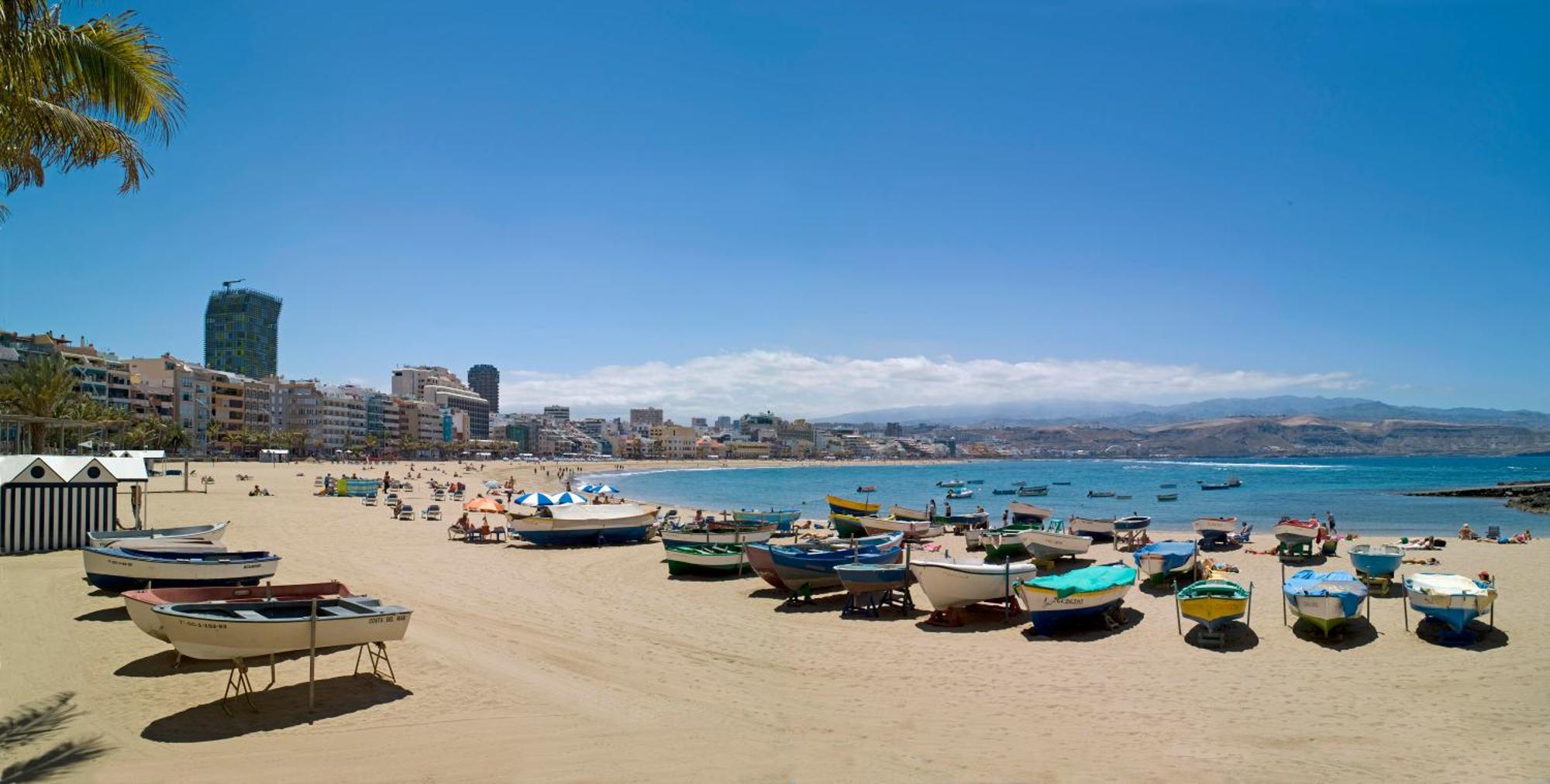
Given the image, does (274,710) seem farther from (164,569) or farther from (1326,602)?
(1326,602)

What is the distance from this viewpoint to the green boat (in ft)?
70.0

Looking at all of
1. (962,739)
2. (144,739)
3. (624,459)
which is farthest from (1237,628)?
(624,459)

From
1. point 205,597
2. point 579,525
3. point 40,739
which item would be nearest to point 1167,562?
point 579,525


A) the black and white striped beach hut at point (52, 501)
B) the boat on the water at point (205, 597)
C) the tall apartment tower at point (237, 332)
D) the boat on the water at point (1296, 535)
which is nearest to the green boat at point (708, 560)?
the boat on the water at point (205, 597)

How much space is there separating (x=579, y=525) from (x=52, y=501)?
13.2 meters

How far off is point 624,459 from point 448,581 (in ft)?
532

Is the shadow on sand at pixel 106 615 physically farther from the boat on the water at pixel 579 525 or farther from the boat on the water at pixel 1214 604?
the boat on the water at pixel 1214 604

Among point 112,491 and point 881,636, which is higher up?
point 112,491

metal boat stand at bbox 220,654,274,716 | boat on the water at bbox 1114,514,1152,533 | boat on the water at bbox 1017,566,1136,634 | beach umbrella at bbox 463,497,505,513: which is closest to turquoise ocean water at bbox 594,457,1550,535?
boat on the water at bbox 1114,514,1152,533

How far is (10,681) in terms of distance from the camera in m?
10.3

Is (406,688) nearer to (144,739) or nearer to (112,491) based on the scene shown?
(144,739)

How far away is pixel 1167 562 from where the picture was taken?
19250mm

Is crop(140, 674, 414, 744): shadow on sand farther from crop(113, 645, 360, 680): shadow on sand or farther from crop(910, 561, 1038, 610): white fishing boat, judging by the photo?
crop(910, 561, 1038, 610): white fishing boat

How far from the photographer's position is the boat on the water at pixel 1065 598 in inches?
581
